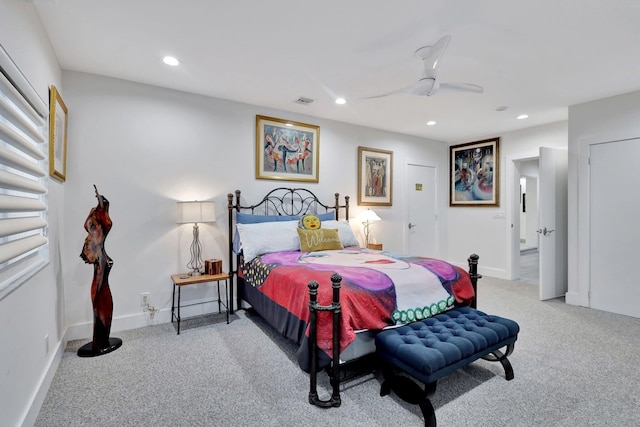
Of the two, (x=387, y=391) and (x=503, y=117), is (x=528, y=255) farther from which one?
(x=387, y=391)

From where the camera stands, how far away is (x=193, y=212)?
130 inches

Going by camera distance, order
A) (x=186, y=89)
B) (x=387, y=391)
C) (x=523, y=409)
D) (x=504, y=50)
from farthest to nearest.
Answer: (x=186, y=89) < (x=504, y=50) < (x=387, y=391) < (x=523, y=409)

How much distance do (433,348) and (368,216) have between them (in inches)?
120

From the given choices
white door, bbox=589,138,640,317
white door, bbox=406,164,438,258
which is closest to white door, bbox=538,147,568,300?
white door, bbox=589,138,640,317

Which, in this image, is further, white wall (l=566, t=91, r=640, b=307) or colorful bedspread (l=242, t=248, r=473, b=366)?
white wall (l=566, t=91, r=640, b=307)

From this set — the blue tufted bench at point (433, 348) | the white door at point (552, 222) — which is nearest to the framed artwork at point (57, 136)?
the blue tufted bench at point (433, 348)

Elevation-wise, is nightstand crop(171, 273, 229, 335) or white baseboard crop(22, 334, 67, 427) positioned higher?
nightstand crop(171, 273, 229, 335)

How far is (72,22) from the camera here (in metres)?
2.29

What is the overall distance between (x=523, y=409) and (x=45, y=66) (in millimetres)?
4120

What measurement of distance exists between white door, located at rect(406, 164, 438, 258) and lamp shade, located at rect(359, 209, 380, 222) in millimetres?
1142

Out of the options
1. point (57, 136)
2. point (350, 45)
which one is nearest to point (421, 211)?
point (350, 45)

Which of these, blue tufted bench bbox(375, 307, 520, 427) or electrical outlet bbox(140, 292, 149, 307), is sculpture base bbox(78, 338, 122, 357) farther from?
blue tufted bench bbox(375, 307, 520, 427)

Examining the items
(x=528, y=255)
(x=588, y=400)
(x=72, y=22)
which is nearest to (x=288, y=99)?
(x=72, y=22)

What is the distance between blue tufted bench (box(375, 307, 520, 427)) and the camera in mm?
1794
